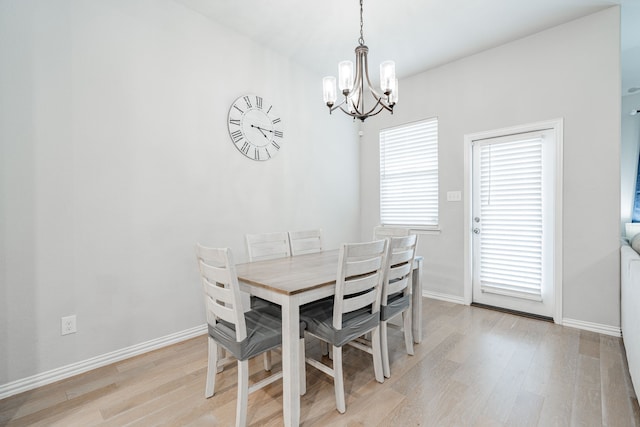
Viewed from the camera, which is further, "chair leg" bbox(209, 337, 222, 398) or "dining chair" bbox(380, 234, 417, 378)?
"dining chair" bbox(380, 234, 417, 378)

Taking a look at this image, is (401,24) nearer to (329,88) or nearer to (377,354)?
(329,88)

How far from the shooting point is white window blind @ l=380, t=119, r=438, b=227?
3.67 metres

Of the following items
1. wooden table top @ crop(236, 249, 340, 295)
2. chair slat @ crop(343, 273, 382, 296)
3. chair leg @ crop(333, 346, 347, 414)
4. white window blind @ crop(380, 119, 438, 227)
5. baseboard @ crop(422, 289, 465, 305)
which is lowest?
baseboard @ crop(422, 289, 465, 305)

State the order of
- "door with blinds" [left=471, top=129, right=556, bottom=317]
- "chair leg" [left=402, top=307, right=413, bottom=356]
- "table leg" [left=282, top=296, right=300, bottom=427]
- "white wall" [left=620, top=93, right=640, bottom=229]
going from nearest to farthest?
"table leg" [left=282, top=296, right=300, bottom=427]
"chair leg" [left=402, top=307, right=413, bottom=356]
"door with blinds" [left=471, top=129, right=556, bottom=317]
"white wall" [left=620, top=93, right=640, bottom=229]

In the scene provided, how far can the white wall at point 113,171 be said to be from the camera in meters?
1.80

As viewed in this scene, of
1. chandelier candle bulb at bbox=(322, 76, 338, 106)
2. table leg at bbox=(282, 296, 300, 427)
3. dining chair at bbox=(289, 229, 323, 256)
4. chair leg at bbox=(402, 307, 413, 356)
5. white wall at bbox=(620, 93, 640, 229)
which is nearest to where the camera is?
table leg at bbox=(282, 296, 300, 427)

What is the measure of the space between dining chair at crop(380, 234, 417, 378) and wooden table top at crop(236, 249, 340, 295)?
0.37 metres

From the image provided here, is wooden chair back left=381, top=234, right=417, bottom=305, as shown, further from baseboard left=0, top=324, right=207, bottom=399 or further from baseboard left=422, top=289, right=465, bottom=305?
baseboard left=0, top=324, right=207, bottom=399

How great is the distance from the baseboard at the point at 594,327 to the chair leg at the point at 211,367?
310 cm

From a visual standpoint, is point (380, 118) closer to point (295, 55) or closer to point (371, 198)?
point (371, 198)

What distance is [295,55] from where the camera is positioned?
10.8 ft

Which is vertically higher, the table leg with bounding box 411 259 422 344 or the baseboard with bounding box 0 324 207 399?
the table leg with bounding box 411 259 422 344

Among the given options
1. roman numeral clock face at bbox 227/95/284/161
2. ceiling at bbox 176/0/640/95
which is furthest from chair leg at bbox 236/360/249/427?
ceiling at bbox 176/0/640/95

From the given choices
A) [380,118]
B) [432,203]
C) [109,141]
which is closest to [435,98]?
[380,118]
